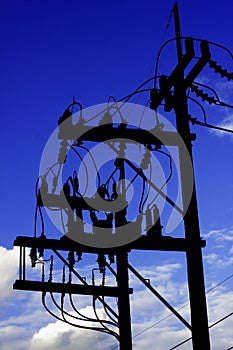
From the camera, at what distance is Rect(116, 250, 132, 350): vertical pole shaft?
12484 millimetres

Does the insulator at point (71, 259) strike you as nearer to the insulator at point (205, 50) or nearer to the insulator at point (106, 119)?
the insulator at point (106, 119)

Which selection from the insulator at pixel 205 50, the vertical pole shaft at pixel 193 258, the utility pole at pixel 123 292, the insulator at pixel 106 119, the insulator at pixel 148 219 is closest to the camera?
the vertical pole shaft at pixel 193 258

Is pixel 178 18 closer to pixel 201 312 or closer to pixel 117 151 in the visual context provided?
pixel 117 151

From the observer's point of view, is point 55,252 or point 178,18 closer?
point 178,18

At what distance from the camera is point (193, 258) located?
885cm

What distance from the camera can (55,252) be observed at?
44.0ft

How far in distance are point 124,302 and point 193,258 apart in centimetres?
431

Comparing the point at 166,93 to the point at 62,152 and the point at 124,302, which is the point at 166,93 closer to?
the point at 62,152

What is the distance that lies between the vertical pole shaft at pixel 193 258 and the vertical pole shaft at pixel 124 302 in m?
3.59

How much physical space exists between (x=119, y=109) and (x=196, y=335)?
457 centimetres

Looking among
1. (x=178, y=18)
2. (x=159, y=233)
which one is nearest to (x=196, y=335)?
(x=159, y=233)

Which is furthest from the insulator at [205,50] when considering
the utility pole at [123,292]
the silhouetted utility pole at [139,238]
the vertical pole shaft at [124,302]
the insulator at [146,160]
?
the vertical pole shaft at [124,302]

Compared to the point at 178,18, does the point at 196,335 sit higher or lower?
lower

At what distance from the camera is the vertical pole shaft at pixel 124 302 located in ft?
41.0
